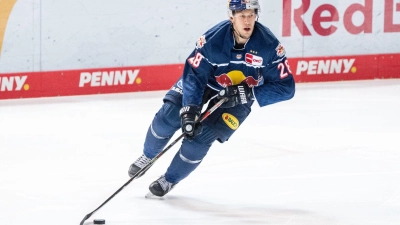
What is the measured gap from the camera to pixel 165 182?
494 centimetres

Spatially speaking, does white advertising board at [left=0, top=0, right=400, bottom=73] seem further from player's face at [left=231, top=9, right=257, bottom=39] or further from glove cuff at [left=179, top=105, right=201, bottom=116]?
player's face at [left=231, top=9, right=257, bottom=39]

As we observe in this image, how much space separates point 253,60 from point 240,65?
0.30ft

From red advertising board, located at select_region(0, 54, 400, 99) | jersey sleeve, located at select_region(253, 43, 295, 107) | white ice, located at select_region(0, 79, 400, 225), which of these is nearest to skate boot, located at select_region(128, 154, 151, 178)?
white ice, located at select_region(0, 79, 400, 225)

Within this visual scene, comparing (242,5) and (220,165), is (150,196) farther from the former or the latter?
(242,5)

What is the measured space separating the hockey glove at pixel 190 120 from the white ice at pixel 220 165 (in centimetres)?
40

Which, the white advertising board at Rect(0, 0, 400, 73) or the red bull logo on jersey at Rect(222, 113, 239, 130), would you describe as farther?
the white advertising board at Rect(0, 0, 400, 73)

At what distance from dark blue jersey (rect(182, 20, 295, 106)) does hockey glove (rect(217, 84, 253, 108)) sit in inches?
2.8

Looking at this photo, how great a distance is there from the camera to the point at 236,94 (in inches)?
184

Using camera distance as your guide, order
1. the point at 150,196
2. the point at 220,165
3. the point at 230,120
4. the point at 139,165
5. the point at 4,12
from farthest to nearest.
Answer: the point at 4,12
the point at 220,165
the point at 139,165
the point at 150,196
the point at 230,120

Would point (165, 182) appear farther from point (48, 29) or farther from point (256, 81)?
point (48, 29)

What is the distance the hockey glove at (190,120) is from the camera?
4.61 m

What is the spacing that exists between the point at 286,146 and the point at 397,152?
0.74 metres

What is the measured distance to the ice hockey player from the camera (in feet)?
15.3

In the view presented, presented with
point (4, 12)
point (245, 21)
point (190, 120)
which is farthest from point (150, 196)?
point (4, 12)
